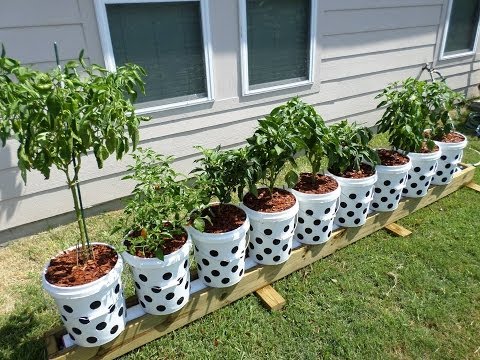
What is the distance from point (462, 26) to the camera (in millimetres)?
5602

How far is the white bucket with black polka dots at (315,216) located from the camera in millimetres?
2426

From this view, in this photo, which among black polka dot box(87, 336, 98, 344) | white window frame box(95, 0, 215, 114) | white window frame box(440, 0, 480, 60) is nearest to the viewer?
black polka dot box(87, 336, 98, 344)

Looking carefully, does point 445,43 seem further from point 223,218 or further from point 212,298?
point 212,298

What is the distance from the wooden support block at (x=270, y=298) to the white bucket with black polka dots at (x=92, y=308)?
2.97ft

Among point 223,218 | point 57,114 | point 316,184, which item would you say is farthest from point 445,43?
point 57,114

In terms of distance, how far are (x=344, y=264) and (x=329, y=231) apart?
0.98 ft

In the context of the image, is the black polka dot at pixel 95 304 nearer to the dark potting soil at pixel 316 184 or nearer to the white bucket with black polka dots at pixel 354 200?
the dark potting soil at pixel 316 184

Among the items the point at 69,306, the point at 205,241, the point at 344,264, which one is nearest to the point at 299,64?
the point at 344,264

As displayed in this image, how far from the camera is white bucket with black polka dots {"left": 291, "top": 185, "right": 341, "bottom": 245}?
243 cm

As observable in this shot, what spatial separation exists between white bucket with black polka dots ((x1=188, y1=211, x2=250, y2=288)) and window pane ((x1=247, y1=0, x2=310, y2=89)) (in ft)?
7.01

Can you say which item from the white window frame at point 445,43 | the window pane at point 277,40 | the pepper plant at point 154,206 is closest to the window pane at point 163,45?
the window pane at point 277,40

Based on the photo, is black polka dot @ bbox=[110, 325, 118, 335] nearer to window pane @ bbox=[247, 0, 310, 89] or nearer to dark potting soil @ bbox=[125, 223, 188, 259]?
dark potting soil @ bbox=[125, 223, 188, 259]

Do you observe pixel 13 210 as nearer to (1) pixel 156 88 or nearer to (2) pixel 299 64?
(1) pixel 156 88

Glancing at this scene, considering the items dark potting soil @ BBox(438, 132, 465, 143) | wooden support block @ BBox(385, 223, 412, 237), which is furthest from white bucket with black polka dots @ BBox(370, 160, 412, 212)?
dark potting soil @ BBox(438, 132, 465, 143)
